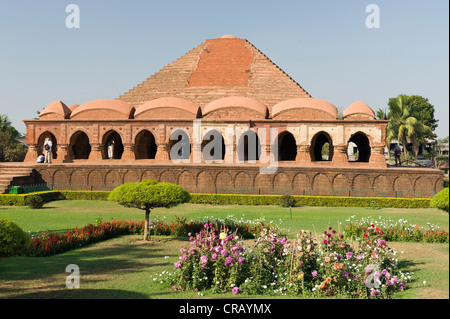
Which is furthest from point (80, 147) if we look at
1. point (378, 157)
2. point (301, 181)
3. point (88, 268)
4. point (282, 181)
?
point (88, 268)

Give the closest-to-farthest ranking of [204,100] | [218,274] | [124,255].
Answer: [218,274]
[124,255]
[204,100]

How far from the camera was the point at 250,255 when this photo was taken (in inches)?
342

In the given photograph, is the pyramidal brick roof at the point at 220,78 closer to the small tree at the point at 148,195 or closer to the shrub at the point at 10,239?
the small tree at the point at 148,195

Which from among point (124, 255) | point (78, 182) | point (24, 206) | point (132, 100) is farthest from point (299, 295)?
point (132, 100)

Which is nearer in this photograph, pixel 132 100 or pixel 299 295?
pixel 299 295

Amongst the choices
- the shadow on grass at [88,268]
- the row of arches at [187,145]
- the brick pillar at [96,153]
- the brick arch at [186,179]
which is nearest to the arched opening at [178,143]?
the row of arches at [187,145]

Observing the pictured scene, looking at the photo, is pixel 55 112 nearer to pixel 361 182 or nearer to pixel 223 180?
pixel 223 180

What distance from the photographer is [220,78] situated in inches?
1518

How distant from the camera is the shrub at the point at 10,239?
695 centimetres

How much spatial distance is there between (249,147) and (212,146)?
8.83ft

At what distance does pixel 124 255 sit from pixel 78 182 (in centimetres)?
1633

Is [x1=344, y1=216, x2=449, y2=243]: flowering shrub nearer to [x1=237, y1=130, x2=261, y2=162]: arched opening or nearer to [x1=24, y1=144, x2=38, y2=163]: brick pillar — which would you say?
[x1=237, y1=130, x2=261, y2=162]: arched opening

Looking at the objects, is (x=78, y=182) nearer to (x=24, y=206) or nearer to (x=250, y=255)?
(x=24, y=206)

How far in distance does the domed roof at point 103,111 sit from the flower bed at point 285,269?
22297mm
